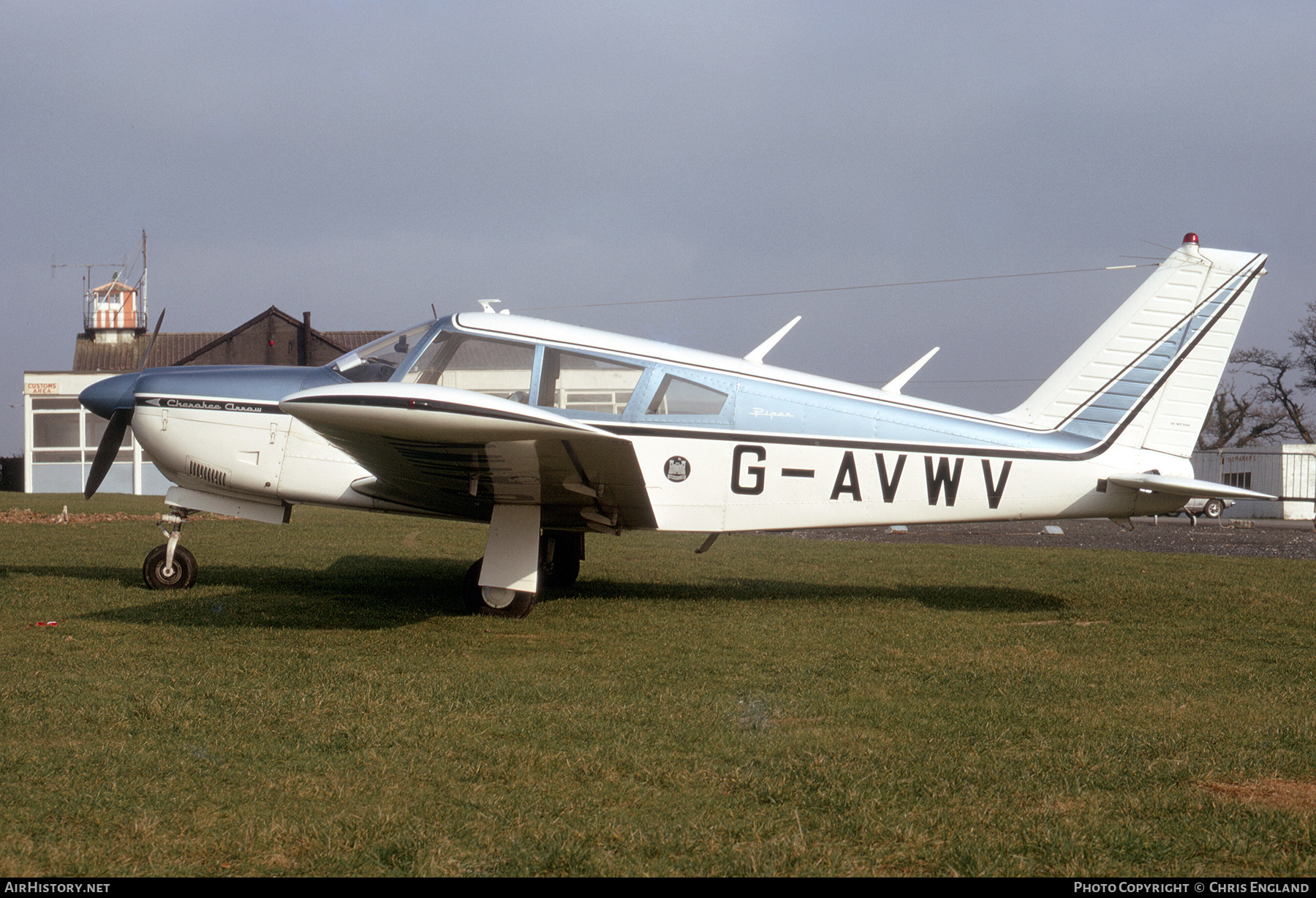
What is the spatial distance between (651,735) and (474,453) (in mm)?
2736

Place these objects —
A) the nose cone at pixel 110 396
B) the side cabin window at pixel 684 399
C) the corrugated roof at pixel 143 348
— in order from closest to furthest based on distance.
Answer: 1. the side cabin window at pixel 684 399
2. the nose cone at pixel 110 396
3. the corrugated roof at pixel 143 348

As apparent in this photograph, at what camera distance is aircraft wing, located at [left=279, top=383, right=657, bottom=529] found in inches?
217

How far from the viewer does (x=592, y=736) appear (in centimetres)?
411

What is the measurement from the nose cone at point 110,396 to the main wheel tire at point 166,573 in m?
1.24

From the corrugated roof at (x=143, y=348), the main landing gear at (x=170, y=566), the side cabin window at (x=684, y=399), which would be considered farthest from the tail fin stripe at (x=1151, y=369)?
the corrugated roof at (x=143, y=348)

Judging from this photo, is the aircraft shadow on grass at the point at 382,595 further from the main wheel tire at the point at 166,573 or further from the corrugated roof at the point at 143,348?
the corrugated roof at the point at 143,348

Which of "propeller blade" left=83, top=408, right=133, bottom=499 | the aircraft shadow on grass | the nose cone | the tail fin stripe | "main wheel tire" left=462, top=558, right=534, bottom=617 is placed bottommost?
the aircraft shadow on grass

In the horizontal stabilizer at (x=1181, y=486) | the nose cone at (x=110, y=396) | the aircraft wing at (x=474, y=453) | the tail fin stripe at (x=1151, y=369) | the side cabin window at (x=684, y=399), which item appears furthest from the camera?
the nose cone at (x=110, y=396)

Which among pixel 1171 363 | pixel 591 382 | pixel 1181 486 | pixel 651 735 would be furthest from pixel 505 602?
pixel 1171 363

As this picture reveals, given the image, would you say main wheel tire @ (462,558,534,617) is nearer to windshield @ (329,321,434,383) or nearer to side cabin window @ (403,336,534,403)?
side cabin window @ (403,336,534,403)

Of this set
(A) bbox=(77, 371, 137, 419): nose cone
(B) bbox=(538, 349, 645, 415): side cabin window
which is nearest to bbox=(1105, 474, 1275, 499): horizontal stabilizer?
(B) bbox=(538, 349, 645, 415): side cabin window

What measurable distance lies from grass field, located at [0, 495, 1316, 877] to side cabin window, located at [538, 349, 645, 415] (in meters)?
1.65

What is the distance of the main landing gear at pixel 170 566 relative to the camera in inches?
330

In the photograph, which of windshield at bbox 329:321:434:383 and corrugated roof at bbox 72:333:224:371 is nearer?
windshield at bbox 329:321:434:383
